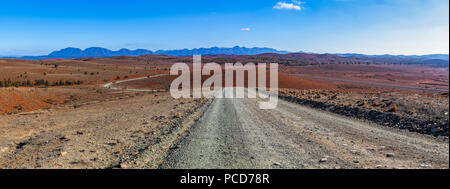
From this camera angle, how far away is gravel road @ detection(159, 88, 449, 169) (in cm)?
556

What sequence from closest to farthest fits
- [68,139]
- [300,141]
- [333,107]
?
[300,141], [68,139], [333,107]

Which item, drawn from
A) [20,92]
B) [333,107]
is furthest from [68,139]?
[20,92]

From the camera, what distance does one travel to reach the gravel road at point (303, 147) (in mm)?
5559

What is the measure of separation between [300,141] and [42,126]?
13.5 meters

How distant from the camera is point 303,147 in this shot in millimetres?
6863

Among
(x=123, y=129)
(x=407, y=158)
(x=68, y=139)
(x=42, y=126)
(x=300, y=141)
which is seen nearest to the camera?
(x=407, y=158)

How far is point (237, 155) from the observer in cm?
618

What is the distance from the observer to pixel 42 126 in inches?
507
